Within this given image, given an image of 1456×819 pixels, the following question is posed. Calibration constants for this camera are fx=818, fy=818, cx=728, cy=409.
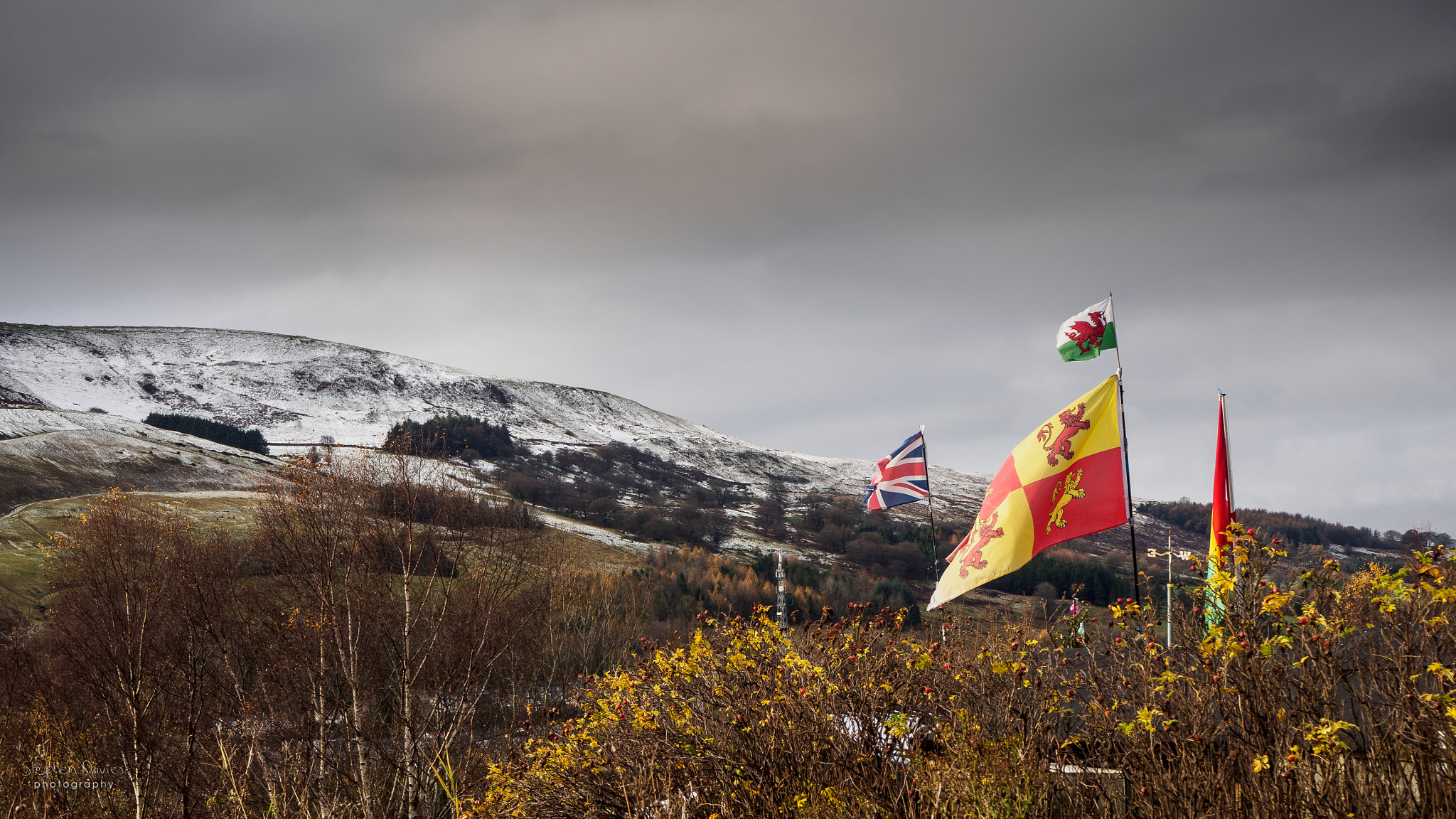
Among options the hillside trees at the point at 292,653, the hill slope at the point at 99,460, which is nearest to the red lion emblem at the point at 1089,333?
the hillside trees at the point at 292,653

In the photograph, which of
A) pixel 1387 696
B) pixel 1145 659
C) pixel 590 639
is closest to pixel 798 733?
pixel 1145 659

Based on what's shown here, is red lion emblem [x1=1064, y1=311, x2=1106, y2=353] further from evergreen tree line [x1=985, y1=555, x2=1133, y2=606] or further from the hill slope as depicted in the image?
the hill slope

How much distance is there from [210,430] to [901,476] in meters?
206

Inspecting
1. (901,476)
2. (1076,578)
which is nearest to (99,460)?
(901,476)

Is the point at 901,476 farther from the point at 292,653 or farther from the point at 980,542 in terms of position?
the point at 292,653

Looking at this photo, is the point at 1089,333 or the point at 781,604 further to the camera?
the point at 781,604

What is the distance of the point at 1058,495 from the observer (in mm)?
11938

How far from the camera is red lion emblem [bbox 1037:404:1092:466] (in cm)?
1191

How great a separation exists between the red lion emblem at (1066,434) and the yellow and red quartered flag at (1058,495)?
10mm

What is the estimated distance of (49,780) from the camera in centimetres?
1891

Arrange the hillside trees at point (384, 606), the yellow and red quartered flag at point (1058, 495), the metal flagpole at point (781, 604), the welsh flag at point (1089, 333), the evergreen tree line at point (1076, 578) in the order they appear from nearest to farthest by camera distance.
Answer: the metal flagpole at point (781, 604) < the yellow and red quartered flag at point (1058, 495) < the welsh flag at point (1089, 333) < the hillside trees at point (384, 606) < the evergreen tree line at point (1076, 578)

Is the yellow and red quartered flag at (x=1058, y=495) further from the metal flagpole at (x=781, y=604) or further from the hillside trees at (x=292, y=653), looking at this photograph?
the hillside trees at (x=292, y=653)

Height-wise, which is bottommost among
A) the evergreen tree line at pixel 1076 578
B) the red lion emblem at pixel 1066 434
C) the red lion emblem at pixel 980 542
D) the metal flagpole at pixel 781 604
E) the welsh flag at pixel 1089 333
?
the evergreen tree line at pixel 1076 578

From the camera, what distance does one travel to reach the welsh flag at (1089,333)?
13.0 metres
